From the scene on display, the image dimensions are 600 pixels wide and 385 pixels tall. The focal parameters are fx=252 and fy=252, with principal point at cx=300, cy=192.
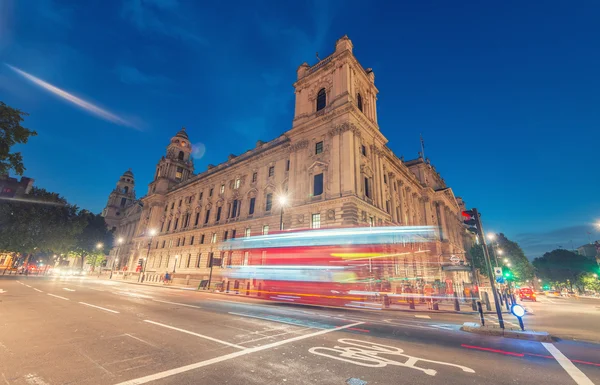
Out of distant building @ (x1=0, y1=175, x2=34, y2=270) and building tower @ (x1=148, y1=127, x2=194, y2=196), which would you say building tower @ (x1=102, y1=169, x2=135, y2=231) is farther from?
building tower @ (x1=148, y1=127, x2=194, y2=196)

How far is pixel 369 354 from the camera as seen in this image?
5773 millimetres

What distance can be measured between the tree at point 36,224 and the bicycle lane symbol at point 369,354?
131 ft

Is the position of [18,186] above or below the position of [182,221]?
above

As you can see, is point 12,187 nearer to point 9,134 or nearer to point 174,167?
point 174,167

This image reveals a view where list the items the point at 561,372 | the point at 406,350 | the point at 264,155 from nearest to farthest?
the point at 561,372 < the point at 406,350 < the point at 264,155

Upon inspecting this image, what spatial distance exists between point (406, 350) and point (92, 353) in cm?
701

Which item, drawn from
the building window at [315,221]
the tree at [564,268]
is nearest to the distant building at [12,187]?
the building window at [315,221]

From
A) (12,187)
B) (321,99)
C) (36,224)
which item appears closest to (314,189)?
(321,99)

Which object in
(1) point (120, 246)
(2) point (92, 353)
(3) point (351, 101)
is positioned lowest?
(2) point (92, 353)

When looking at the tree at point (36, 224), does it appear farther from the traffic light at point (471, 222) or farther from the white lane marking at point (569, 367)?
the white lane marking at point (569, 367)

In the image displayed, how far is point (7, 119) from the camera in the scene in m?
13.2

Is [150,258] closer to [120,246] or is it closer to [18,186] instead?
[120,246]

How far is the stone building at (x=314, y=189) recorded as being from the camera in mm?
27359

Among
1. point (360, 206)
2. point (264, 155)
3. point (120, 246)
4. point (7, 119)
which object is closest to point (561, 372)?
point (360, 206)
